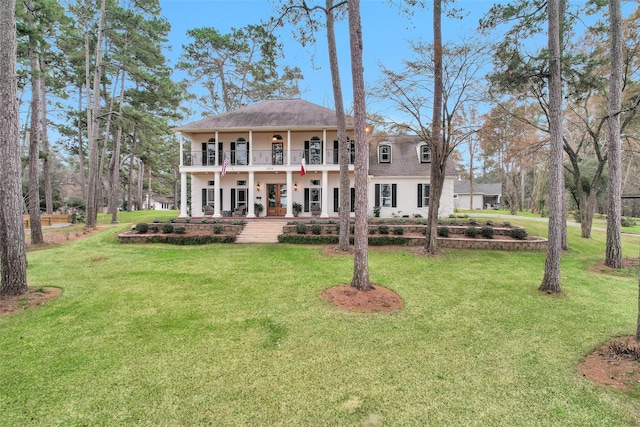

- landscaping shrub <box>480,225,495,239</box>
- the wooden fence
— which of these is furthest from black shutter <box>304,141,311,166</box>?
the wooden fence

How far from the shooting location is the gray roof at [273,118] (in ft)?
55.9

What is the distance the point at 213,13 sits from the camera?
20891 millimetres

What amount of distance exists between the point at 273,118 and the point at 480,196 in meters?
35.8

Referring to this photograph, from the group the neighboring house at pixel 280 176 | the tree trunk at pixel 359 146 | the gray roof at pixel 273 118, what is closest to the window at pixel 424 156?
the neighboring house at pixel 280 176

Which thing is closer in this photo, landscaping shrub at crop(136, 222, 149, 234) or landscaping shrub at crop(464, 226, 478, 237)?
landscaping shrub at crop(464, 226, 478, 237)

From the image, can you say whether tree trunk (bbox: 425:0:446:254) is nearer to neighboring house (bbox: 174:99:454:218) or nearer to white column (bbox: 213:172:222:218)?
neighboring house (bbox: 174:99:454:218)

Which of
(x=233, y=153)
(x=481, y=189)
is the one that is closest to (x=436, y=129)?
(x=233, y=153)

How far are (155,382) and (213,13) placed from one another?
24.7 m

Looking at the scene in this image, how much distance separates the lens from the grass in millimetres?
2809

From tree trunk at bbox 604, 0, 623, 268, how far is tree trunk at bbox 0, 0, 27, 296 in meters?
14.2

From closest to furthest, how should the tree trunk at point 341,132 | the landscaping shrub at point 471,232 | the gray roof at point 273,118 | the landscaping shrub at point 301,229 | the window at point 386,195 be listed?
the tree trunk at point 341,132 < the landscaping shrub at point 471,232 < the landscaping shrub at point 301,229 < the gray roof at point 273,118 < the window at point 386,195

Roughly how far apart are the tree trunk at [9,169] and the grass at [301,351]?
0.98 m

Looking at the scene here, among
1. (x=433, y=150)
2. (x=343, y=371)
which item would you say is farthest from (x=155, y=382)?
(x=433, y=150)

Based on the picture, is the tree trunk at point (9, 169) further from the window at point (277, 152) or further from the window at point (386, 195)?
the window at point (386, 195)
